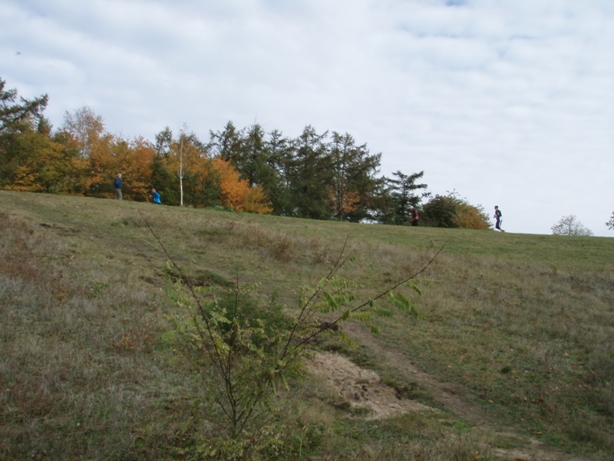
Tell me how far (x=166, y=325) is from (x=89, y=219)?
13.8 m

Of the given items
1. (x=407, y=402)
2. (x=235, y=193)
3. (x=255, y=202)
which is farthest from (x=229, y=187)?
(x=407, y=402)

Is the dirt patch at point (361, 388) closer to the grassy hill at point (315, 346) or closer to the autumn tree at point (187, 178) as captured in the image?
the grassy hill at point (315, 346)

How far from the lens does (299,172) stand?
58062 mm

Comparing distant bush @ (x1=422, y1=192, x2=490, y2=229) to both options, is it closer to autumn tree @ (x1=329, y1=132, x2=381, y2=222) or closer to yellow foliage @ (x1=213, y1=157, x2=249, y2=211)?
autumn tree @ (x1=329, y1=132, x2=381, y2=222)

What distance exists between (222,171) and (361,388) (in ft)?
127

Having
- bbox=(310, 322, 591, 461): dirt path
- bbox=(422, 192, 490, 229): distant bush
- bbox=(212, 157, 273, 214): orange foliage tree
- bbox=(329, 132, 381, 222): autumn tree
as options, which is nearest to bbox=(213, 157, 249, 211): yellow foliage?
bbox=(212, 157, 273, 214): orange foliage tree

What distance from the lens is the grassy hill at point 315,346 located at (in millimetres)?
4699

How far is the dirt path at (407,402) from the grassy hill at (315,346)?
5 cm

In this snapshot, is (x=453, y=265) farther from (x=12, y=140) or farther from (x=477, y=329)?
(x=12, y=140)

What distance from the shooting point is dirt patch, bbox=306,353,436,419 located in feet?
22.5

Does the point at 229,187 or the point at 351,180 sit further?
the point at 351,180

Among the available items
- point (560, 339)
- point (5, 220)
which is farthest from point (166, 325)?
point (5, 220)

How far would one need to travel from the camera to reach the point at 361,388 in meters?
7.46

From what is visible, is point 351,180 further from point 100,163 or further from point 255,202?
point 100,163
